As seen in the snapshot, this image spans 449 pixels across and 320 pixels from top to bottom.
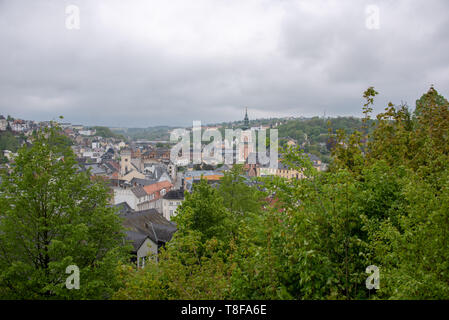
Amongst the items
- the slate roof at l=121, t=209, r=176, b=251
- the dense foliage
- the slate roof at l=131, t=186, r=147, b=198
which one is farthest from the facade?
the dense foliage

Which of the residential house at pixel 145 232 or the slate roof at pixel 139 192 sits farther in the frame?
the slate roof at pixel 139 192

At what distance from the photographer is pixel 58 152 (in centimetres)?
1165

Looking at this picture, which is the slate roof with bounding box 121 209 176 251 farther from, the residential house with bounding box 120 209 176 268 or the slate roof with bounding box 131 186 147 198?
the slate roof with bounding box 131 186 147 198

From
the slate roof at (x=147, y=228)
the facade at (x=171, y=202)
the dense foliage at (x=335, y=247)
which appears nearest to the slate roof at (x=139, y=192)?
the facade at (x=171, y=202)

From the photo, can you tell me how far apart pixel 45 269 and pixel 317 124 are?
174238mm

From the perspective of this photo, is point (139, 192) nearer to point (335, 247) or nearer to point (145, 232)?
point (145, 232)

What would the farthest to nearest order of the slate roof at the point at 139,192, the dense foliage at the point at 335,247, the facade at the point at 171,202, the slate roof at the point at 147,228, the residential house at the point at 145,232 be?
the slate roof at the point at 139,192 < the facade at the point at 171,202 < the slate roof at the point at 147,228 < the residential house at the point at 145,232 < the dense foliage at the point at 335,247

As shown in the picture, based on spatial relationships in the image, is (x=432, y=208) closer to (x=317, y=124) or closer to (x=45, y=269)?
(x=45, y=269)

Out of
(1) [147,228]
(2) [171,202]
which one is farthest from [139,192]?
(1) [147,228]

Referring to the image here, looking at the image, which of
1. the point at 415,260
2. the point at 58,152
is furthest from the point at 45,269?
the point at 415,260

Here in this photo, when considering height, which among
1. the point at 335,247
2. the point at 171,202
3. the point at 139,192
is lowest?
the point at 171,202

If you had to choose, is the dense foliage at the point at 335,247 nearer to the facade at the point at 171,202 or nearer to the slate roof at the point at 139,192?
the facade at the point at 171,202

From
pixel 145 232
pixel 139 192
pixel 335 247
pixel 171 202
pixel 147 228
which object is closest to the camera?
pixel 335 247
